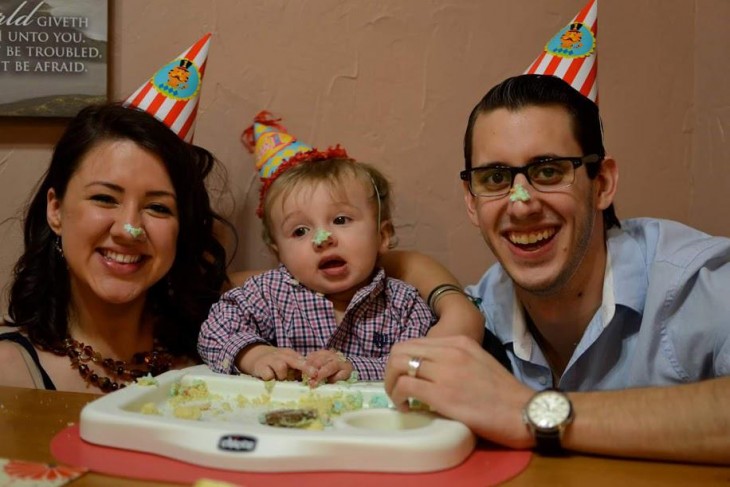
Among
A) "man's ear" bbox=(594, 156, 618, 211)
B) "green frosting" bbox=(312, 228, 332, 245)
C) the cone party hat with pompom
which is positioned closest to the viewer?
"man's ear" bbox=(594, 156, 618, 211)

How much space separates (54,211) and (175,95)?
0.39 meters

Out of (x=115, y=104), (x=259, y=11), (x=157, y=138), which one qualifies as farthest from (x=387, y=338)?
(x=259, y=11)

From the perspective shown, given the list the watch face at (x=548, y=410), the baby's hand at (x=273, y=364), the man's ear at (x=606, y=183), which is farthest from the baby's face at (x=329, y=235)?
the watch face at (x=548, y=410)

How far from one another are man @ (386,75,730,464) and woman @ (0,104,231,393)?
692 millimetres

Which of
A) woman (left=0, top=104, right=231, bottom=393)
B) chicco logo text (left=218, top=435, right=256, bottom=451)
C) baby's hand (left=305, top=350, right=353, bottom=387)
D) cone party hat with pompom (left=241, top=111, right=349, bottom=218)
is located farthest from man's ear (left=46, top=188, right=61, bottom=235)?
chicco logo text (left=218, top=435, right=256, bottom=451)

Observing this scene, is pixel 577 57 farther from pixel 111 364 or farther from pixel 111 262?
pixel 111 364

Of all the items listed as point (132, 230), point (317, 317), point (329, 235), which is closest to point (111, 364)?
point (132, 230)

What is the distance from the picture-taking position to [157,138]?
1.55m

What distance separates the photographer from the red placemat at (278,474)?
853mm

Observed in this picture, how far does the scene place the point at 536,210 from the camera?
4.12 ft

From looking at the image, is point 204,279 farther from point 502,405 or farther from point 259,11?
point 502,405

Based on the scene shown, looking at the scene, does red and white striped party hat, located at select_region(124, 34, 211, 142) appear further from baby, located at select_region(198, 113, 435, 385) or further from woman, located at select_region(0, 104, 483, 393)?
baby, located at select_region(198, 113, 435, 385)

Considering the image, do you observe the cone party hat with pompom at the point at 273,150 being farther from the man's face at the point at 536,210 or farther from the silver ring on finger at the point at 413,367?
the silver ring on finger at the point at 413,367

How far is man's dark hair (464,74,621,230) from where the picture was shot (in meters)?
1.30
